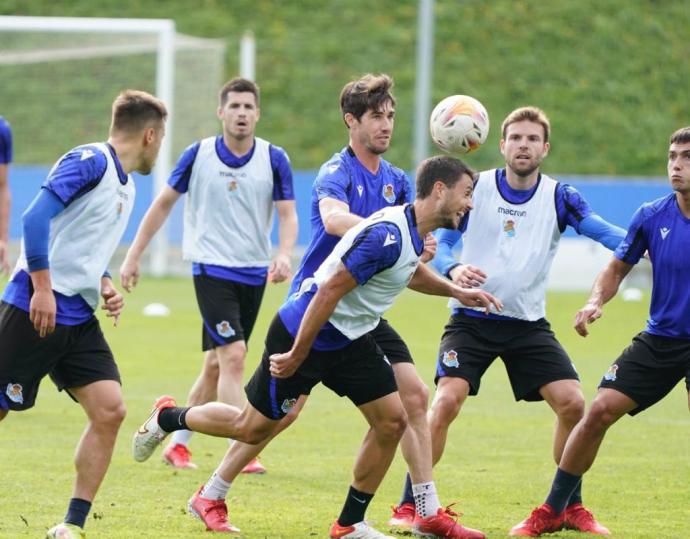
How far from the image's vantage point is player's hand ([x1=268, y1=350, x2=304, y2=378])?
6.28m

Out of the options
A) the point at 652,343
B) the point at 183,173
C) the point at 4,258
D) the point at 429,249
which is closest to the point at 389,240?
the point at 429,249

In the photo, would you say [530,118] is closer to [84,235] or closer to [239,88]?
[239,88]

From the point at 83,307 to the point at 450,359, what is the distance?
2.19m

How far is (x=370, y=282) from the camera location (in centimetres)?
641

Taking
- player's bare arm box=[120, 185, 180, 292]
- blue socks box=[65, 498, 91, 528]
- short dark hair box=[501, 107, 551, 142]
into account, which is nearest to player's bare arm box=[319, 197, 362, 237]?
short dark hair box=[501, 107, 551, 142]

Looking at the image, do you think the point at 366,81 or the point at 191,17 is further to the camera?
the point at 191,17

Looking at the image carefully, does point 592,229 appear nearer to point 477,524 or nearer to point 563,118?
point 477,524

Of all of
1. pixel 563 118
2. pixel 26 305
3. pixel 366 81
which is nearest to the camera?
pixel 26 305

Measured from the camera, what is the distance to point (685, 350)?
712 centimetres

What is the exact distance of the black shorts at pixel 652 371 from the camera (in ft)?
23.4

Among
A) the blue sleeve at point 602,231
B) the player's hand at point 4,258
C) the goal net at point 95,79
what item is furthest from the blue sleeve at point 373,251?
the goal net at point 95,79

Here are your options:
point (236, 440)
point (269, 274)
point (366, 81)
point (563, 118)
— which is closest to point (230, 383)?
point (269, 274)

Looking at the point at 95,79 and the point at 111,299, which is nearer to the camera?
the point at 111,299

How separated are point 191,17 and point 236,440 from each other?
2820cm
